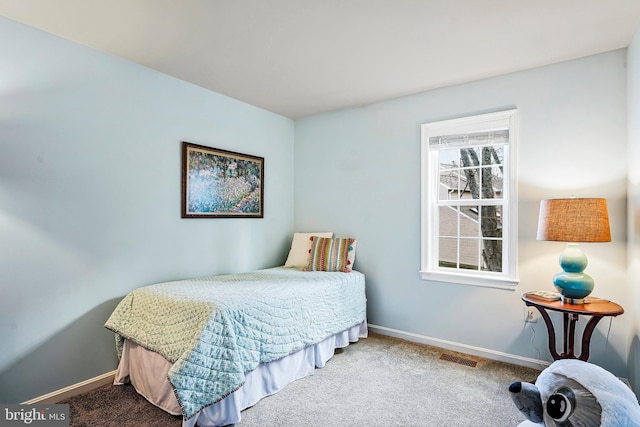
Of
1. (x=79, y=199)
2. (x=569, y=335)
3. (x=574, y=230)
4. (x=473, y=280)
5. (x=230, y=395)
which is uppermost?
(x=79, y=199)

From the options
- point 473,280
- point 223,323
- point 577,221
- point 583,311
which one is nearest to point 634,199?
point 577,221

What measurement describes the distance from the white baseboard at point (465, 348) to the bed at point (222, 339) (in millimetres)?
697

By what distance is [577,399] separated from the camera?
133 centimetres

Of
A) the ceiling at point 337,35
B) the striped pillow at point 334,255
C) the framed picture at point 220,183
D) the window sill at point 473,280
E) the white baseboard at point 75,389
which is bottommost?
the white baseboard at point 75,389

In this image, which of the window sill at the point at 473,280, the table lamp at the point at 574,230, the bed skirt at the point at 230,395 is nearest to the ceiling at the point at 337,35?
the table lamp at the point at 574,230

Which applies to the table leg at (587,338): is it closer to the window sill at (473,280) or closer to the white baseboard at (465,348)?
the white baseboard at (465,348)

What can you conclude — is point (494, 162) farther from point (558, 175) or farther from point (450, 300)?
point (450, 300)

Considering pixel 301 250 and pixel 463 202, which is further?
pixel 301 250

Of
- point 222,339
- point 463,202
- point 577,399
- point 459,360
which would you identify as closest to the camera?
point 577,399

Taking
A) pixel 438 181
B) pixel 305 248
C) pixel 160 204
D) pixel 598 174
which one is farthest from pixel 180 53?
pixel 598 174

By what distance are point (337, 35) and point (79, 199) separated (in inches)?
85.3

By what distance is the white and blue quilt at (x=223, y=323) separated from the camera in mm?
2014

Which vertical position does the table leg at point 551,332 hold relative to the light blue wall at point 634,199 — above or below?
below

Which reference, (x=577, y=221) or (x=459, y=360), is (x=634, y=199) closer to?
(x=577, y=221)
